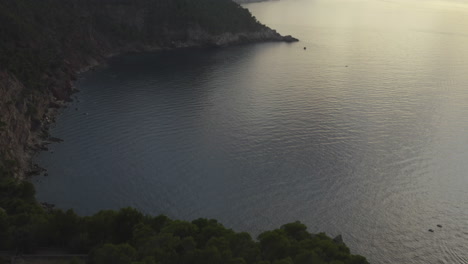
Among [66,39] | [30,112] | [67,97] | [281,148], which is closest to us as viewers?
[281,148]

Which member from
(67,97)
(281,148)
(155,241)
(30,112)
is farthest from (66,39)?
(155,241)

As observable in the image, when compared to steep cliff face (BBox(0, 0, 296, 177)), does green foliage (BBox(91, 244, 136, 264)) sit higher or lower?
lower

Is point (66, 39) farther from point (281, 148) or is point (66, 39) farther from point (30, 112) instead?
point (281, 148)

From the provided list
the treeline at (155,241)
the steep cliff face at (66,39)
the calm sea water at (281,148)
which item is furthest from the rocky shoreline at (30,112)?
the treeline at (155,241)

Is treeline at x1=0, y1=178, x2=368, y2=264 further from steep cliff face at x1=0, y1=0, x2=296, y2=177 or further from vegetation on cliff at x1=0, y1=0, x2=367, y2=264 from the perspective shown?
steep cliff face at x1=0, y1=0, x2=296, y2=177

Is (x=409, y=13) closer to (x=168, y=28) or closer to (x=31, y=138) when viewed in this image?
(x=168, y=28)

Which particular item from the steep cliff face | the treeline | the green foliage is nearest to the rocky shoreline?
the steep cliff face
